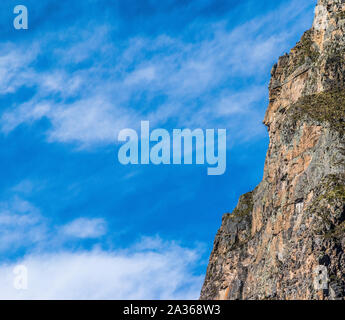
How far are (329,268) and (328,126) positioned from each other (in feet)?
152

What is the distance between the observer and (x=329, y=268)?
160 meters

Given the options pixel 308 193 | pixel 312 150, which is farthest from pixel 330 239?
pixel 312 150
